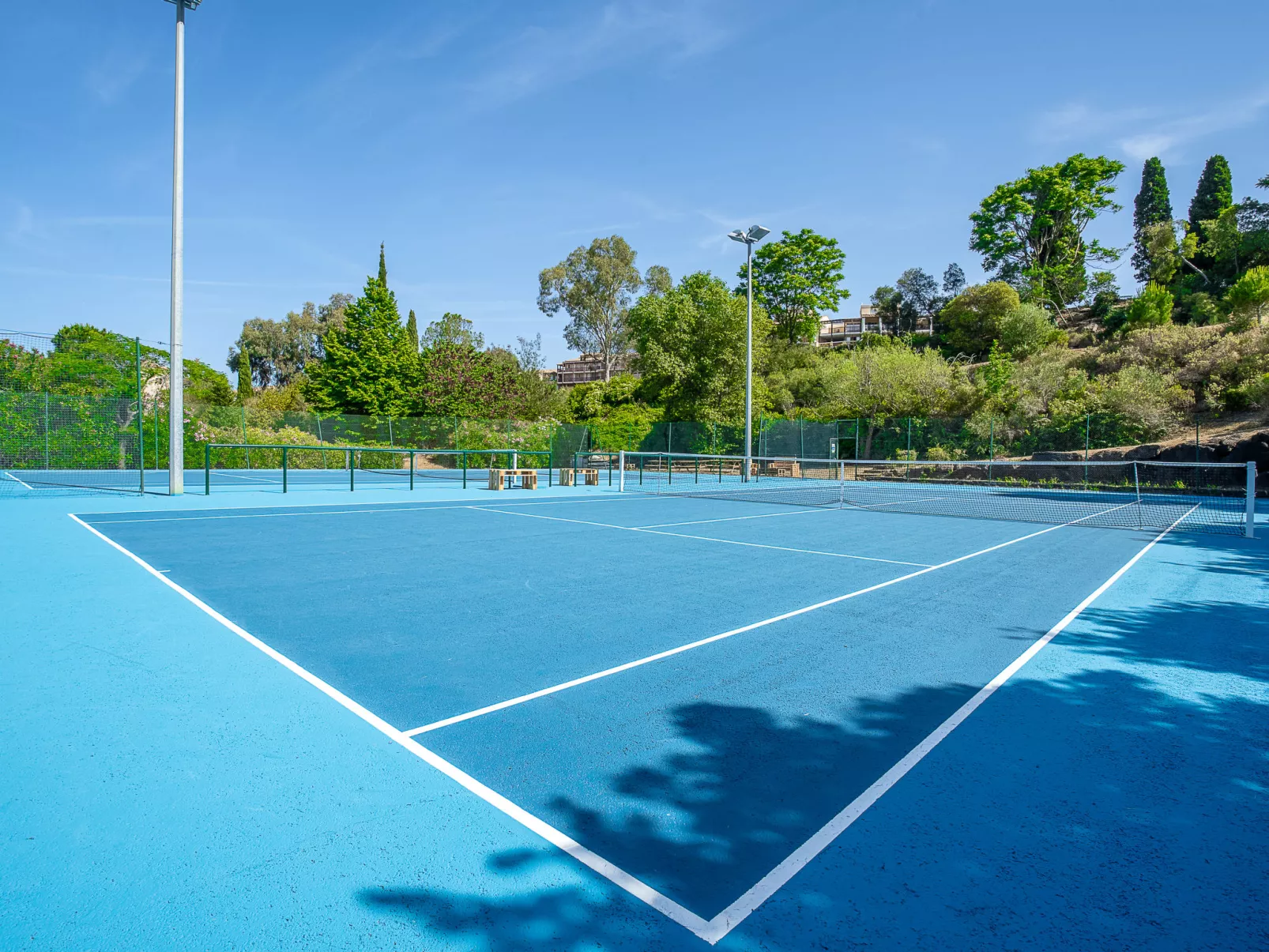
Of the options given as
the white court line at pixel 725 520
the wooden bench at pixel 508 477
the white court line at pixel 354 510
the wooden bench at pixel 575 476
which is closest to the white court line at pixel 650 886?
the white court line at pixel 725 520

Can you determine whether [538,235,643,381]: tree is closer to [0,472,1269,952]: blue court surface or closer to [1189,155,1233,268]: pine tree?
[1189,155,1233,268]: pine tree

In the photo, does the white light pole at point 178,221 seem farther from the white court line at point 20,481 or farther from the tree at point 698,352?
the tree at point 698,352

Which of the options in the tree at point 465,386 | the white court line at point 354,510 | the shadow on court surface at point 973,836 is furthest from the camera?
the tree at point 465,386

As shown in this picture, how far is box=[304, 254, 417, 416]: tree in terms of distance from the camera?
45562 millimetres

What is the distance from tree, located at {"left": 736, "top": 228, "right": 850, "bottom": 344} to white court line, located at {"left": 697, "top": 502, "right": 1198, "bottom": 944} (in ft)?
163

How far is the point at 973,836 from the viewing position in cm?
282

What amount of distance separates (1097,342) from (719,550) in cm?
4365

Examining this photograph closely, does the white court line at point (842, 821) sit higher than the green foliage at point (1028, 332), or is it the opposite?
the green foliage at point (1028, 332)

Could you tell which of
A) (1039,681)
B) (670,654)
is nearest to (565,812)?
(670,654)

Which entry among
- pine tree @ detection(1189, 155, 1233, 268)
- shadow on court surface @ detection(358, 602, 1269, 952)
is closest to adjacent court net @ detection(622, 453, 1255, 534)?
shadow on court surface @ detection(358, 602, 1269, 952)

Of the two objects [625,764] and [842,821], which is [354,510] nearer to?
[625,764]

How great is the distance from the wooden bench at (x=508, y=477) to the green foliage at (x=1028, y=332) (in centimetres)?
3427

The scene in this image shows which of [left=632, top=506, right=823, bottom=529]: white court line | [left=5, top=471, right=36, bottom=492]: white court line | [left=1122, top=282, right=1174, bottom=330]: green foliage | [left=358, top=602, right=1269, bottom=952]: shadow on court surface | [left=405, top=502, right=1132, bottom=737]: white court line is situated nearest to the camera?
[left=358, top=602, right=1269, bottom=952]: shadow on court surface

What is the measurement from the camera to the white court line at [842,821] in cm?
232
